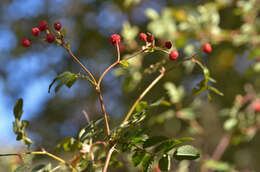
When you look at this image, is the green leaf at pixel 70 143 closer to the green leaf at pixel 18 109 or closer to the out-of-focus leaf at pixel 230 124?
the green leaf at pixel 18 109

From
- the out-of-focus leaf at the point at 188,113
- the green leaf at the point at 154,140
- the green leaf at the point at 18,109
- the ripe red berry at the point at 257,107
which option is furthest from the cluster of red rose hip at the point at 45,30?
the ripe red berry at the point at 257,107

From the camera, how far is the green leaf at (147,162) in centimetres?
68

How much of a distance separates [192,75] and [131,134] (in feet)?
7.06

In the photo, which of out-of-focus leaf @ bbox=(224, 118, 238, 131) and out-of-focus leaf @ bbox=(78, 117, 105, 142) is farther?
out-of-focus leaf @ bbox=(224, 118, 238, 131)

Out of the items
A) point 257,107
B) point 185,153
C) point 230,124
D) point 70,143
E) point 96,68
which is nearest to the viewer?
point 185,153

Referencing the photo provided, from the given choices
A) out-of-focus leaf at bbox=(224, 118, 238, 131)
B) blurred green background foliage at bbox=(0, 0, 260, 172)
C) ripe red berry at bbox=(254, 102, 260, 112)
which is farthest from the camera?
blurred green background foliage at bbox=(0, 0, 260, 172)

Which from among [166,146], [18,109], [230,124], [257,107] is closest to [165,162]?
[166,146]

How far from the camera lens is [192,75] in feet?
9.04

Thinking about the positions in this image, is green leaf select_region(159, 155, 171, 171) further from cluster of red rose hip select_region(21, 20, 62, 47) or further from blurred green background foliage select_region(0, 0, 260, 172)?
blurred green background foliage select_region(0, 0, 260, 172)

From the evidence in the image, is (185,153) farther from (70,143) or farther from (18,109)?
(18,109)

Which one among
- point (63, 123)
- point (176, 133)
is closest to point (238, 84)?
point (176, 133)

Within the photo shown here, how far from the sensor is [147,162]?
2.26ft

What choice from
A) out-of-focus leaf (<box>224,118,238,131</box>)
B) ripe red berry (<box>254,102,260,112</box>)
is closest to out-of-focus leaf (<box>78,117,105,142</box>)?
out-of-focus leaf (<box>224,118,238,131</box>)

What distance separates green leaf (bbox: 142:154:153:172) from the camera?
681 millimetres
